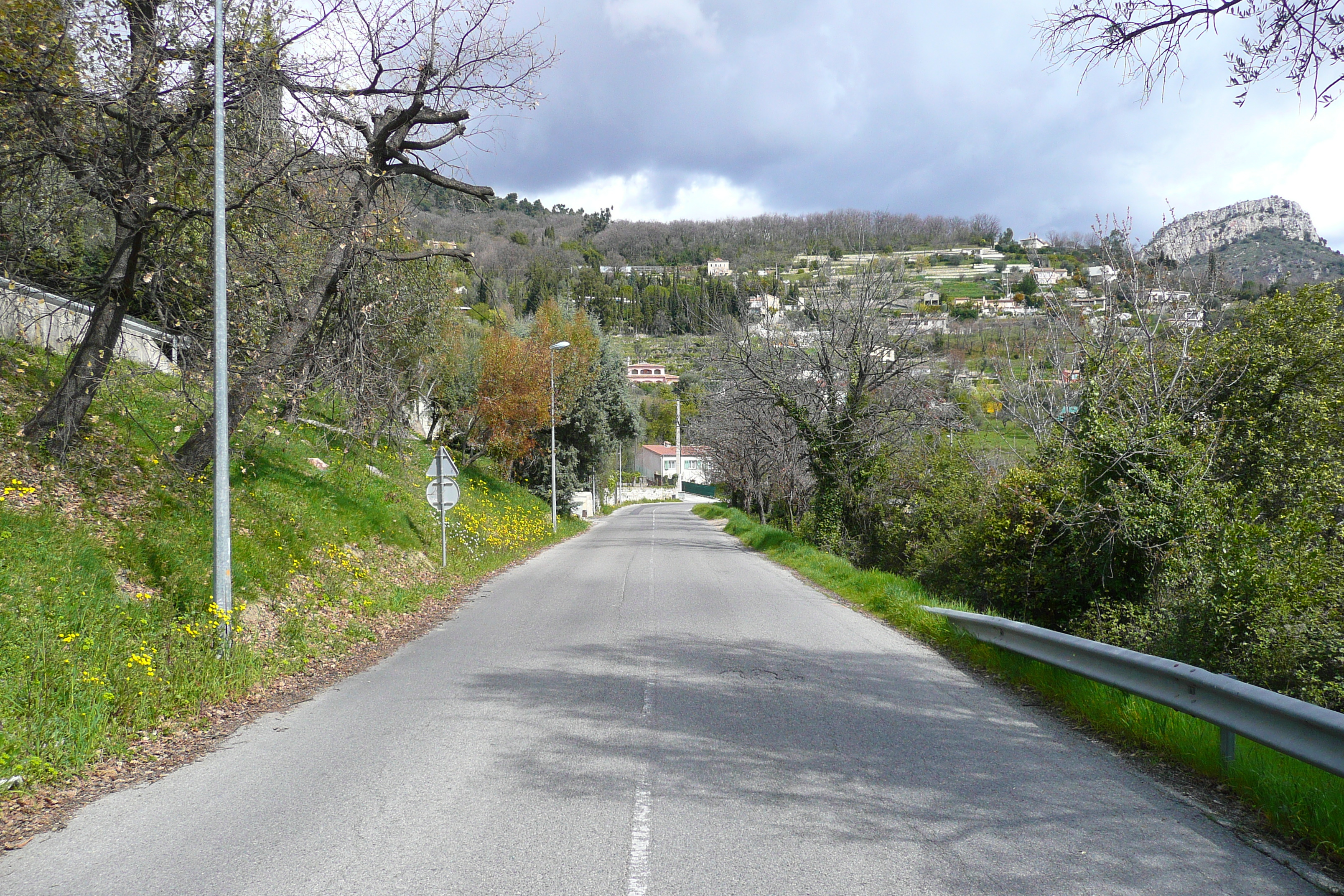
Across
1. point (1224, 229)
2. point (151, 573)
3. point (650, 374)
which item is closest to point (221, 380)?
point (151, 573)

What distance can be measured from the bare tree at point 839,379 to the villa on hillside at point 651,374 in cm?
9622

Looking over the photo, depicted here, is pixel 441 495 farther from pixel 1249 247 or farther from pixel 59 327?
pixel 1249 247

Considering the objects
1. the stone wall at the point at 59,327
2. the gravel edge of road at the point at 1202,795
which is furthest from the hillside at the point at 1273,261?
the stone wall at the point at 59,327

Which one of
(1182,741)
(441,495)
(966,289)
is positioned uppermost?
(966,289)

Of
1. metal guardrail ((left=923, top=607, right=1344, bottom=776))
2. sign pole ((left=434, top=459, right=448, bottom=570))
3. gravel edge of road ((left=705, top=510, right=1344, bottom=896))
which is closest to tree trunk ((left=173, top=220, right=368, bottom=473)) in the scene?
sign pole ((left=434, top=459, right=448, bottom=570))

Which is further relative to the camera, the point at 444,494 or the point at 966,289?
the point at 966,289

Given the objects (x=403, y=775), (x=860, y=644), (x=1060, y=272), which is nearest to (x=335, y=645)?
(x=403, y=775)

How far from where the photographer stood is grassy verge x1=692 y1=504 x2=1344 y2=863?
4.54m

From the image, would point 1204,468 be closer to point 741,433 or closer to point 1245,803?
point 1245,803

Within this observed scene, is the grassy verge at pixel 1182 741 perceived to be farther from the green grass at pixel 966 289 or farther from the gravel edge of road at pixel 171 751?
the green grass at pixel 966 289

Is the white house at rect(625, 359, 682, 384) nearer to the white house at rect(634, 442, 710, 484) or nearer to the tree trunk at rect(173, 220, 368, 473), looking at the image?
the white house at rect(634, 442, 710, 484)

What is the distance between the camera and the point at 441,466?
17.7 m

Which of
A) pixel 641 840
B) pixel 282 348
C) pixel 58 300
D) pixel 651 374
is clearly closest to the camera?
pixel 641 840

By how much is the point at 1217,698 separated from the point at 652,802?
150 inches
